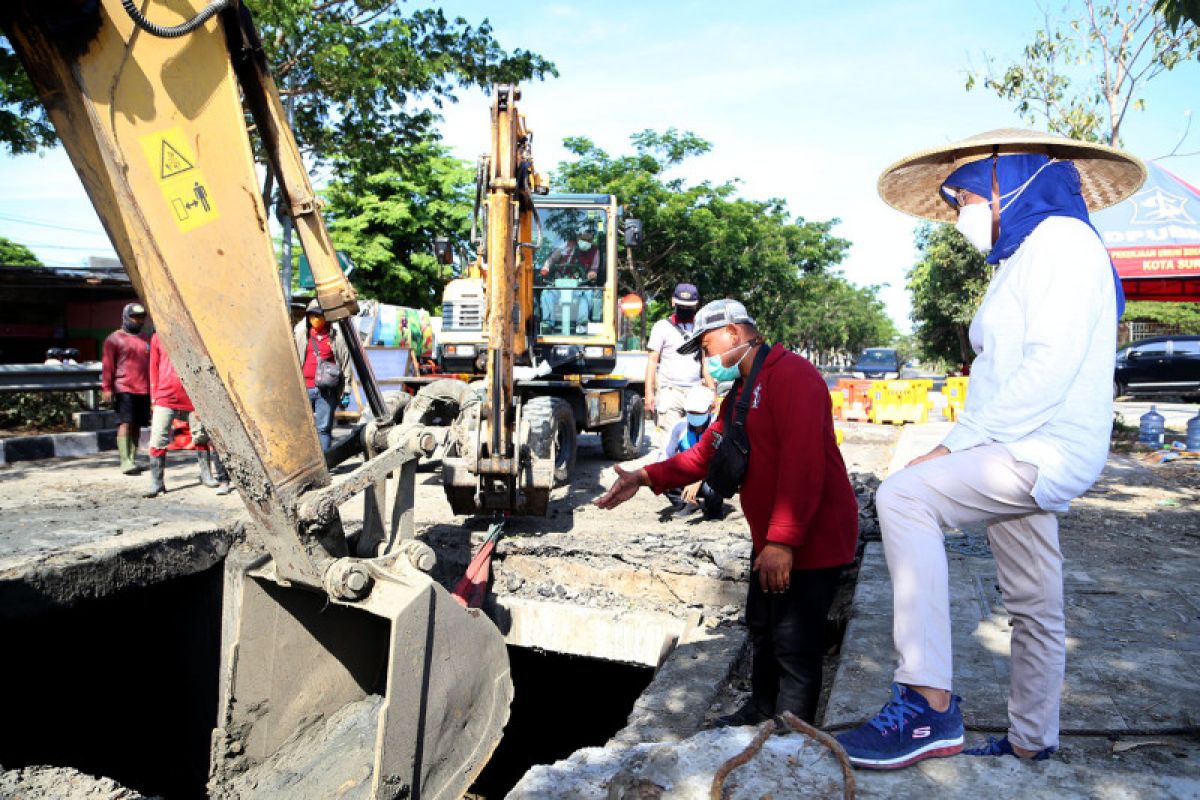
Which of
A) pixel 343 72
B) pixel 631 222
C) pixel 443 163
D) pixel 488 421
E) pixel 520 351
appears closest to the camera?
pixel 488 421

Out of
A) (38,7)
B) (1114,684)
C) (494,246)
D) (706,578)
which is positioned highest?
(38,7)

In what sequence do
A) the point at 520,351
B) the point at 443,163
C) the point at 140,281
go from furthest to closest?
the point at 443,163 → the point at 520,351 → the point at 140,281

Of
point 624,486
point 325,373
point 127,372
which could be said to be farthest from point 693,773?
point 127,372

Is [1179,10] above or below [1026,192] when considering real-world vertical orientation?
above

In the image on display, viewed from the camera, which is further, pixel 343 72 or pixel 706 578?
pixel 343 72

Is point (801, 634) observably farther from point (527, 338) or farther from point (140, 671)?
point (527, 338)

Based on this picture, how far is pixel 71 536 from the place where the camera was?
454cm

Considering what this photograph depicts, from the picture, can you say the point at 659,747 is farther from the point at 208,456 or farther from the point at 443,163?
the point at 443,163

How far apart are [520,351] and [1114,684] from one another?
598cm

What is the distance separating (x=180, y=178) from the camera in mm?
2844

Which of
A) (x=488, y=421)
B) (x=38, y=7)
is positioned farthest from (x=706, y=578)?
(x=38, y=7)

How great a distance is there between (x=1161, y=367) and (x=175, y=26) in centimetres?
2510

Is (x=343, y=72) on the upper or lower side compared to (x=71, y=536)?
upper

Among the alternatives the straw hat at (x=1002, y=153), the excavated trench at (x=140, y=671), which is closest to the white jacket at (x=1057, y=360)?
the straw hat at (x=1002, y=153)
